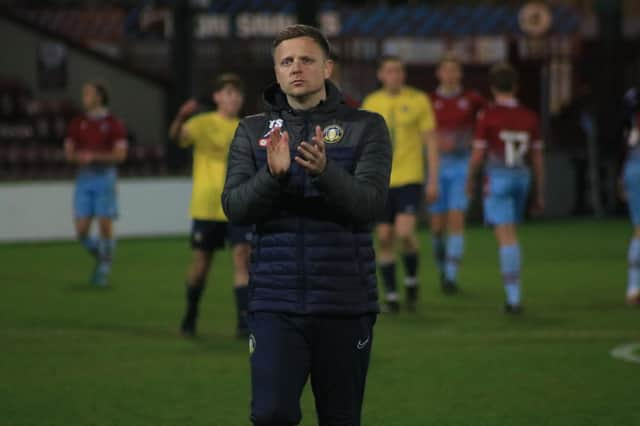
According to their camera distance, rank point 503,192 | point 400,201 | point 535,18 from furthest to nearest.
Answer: point 535,18 → point 400,201 → point 503,192

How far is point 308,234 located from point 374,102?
→ 694cm

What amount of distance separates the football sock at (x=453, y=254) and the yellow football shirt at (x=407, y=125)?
1.60m

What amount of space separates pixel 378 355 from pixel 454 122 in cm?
413

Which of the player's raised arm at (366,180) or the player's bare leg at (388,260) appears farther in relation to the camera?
the player's bare leg at (388,260)

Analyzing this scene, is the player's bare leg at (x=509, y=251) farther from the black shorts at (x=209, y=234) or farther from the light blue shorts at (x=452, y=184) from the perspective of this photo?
the black shorts at (x=209, y=234)

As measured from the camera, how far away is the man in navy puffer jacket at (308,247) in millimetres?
4762

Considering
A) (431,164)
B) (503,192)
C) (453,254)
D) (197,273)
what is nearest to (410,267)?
(431,164)

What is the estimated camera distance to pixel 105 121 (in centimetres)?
1398

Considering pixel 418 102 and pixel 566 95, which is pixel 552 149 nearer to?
pixel 566 95

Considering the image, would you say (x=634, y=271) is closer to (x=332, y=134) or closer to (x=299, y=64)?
(x=332, y=134)

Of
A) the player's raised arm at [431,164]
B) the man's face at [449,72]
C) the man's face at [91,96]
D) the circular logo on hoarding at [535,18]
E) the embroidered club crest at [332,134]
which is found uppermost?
the circular logo on hoarding at [535,18]

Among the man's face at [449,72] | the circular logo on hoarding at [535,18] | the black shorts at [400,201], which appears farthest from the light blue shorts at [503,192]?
the circular logo on hoarding at [535,18]

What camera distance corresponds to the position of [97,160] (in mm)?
13945

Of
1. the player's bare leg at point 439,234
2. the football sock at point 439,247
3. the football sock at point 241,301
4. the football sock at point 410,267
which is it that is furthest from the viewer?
the football sock at point 439,247
